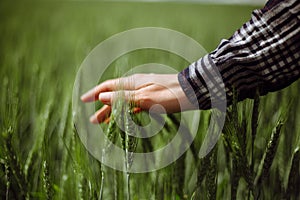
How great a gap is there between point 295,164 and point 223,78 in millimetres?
187

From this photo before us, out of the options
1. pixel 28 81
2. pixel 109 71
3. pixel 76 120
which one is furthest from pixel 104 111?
pixel 109 71

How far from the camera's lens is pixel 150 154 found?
0.82 meters

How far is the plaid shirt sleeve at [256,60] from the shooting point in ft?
2.01

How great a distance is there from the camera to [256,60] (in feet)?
2.06

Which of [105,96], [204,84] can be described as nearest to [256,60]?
[204,84]

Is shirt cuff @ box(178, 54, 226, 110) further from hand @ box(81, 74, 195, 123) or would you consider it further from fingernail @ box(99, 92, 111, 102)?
fingernail @ box(99, 92, 111, 102)

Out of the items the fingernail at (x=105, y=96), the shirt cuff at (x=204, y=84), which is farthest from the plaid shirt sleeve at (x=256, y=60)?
the fingernail at (x=105, y=96)

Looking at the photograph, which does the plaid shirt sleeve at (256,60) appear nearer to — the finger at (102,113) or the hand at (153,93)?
the hand at (153,93)

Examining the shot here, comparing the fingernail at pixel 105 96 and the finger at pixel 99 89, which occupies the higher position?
the finger at pixel 99 89

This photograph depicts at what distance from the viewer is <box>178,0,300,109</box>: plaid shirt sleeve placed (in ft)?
2.01

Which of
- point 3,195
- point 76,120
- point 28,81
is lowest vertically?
point 3,195

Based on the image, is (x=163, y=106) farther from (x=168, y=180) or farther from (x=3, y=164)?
(x=3, y=164)

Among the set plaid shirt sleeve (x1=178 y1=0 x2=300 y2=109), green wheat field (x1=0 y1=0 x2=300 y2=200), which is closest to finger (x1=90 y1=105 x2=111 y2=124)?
green wheat field (x1=0 y1=0 x2=300 y2=200)

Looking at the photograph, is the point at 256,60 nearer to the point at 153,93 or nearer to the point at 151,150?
the point at 153,93
